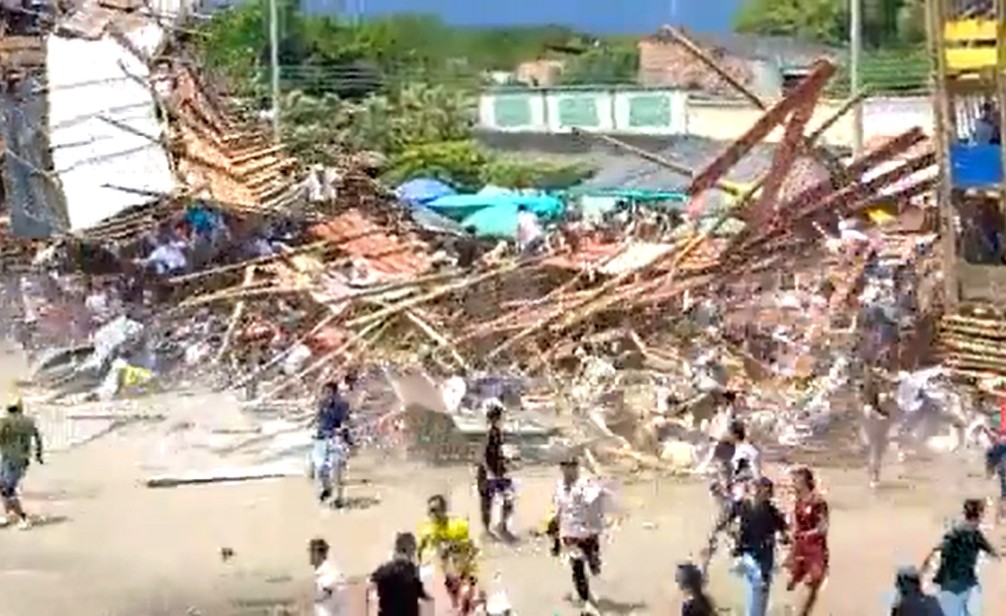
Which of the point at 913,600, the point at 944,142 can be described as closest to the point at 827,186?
the point at 944,142

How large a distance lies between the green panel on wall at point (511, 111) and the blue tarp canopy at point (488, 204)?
1548 cm

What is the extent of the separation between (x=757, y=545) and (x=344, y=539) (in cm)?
570

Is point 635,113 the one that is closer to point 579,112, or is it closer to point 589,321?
point 579,112

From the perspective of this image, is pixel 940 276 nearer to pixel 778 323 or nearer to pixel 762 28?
pixel 778 323

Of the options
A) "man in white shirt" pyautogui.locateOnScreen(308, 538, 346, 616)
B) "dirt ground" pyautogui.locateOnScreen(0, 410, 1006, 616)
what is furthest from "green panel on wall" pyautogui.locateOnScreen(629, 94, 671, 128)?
"man in white shirt" pyautogui.locateOnScreen(308, 538, 346, 616)

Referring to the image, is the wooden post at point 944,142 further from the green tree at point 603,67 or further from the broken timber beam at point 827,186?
the green tree at point 603,67

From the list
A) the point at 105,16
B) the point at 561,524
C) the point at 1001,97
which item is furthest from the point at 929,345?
the point at 105,16

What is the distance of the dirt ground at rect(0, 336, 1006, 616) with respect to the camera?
15.8 metres

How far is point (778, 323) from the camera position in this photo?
23.7 m

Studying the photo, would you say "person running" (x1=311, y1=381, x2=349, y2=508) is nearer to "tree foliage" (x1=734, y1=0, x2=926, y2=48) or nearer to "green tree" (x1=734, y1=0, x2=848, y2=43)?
"tree foliage" (x1=734, y1=0, x2=926, y2=48)

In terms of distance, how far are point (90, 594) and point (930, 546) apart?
6.99 m

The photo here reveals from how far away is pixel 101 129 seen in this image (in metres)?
30.9

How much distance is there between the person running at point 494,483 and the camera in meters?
17.5

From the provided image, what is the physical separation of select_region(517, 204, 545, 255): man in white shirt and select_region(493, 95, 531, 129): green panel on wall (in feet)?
59.1
